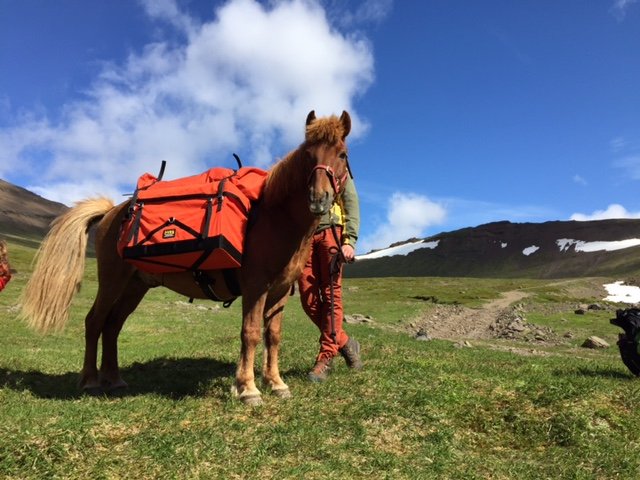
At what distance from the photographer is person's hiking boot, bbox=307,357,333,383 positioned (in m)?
7.64

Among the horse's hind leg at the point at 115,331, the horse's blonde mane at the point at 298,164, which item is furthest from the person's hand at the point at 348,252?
the horse's hind leg at the point at 115,331

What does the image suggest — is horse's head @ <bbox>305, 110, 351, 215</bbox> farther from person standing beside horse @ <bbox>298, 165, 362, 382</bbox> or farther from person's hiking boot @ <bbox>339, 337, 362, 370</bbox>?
person's hiking boot @ <bbox>339, 337, 362, 370</bbox>

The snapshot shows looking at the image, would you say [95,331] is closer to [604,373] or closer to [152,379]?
[152,379]

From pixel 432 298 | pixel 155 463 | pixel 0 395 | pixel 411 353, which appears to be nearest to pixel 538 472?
pixel 155 463

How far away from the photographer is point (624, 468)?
4770 millimetres

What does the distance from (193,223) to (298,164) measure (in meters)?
1.70

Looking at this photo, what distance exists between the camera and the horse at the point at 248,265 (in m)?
6.07

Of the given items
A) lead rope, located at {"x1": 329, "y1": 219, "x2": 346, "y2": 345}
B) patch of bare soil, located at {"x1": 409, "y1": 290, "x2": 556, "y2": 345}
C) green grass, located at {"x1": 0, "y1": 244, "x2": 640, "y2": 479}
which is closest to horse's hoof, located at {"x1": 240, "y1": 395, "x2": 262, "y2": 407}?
green grass, located at {"x1": 0, "y1": 244, "x2": 640, "y2": 479}

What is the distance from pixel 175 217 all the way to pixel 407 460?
4358mm

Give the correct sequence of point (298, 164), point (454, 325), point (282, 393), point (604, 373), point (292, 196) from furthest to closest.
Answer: point (454, 325)
point (604, 373)
point (282, 393)
point (292, 196)
point (298, 164)

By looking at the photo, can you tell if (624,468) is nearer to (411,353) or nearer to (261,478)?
(261,478)

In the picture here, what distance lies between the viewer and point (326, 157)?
5891 mm

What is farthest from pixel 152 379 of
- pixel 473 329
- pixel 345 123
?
pixel 473 329

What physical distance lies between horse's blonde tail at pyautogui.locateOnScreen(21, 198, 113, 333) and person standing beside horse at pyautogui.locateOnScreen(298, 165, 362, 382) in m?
3.79
